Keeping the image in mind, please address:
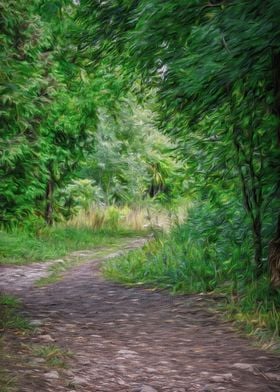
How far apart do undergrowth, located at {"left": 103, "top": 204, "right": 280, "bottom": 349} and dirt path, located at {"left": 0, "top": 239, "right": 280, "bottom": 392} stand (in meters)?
0.25

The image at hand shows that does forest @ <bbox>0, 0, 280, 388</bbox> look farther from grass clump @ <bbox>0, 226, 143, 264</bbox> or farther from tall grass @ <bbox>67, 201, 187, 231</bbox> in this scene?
tall grass @ <bbox>67, 201, 187, 231</bbox>

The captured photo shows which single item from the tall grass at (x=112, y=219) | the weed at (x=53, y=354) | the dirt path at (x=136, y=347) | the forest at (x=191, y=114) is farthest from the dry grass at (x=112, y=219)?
the weed at (x=53, y=354)

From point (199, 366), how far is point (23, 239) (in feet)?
30.8

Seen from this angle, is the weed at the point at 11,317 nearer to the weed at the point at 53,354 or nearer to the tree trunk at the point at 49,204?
the weed at the point at 53,354

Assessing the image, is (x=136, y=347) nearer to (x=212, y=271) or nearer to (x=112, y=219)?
(x=212, y=271)

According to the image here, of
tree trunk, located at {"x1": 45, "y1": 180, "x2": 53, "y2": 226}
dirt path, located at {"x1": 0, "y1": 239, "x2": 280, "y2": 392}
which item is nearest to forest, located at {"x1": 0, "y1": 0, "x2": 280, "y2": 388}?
dirt path, located at {"x1": 0, "y1": 239, "x2": 280, "y2": 392}

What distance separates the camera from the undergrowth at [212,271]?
20.1ft

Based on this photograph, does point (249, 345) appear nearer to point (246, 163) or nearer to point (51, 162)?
point (246, 163)

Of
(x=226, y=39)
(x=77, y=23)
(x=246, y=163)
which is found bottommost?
(x=246, y=163)

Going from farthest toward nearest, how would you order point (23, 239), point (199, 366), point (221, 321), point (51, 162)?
point (51, 162) → point (23, 239) → point (221, 321) → point (199, 366)

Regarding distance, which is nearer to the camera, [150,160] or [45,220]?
[45,220]

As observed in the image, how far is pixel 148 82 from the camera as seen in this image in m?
7.29

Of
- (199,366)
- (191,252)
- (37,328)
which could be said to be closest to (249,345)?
(199,366)

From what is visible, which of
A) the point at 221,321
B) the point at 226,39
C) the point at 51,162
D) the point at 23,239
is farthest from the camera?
the point at 51,162
